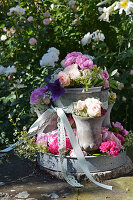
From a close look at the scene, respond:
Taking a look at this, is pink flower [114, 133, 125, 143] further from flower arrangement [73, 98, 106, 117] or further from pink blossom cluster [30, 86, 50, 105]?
pink blossom cluster [30, 86, 50, 105]

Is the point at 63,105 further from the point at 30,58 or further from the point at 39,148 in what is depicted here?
the point at 30,58

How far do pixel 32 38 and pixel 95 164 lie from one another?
185cm

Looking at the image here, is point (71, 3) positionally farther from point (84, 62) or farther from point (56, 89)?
point (56, 89)

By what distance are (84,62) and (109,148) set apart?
72 centimetres

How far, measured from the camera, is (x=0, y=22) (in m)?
4.34

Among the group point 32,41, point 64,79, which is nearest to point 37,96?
point 64,79

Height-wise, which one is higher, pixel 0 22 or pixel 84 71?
pixel 0 22

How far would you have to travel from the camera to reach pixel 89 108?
2490 mm

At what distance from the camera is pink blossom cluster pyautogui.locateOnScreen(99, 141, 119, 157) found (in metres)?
2.57

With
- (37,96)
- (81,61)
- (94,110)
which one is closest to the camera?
(94,110)

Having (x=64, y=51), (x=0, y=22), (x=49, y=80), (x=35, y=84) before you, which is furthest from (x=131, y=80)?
(x=0, y=22)

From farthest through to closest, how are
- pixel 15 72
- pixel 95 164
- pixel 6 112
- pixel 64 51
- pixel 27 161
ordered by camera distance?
pixel 64 51
pixel 6 112
pixel 15 72
pixel 27 161
pixel 95 164

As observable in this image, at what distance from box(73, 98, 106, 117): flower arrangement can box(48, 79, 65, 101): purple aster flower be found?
16 cm

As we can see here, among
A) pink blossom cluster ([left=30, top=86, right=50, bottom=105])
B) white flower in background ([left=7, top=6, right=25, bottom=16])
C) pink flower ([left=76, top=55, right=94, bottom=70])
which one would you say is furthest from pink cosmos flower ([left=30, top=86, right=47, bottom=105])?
white flower in background ([left=7, top=6, right=25, bottom=16])
